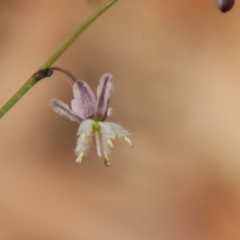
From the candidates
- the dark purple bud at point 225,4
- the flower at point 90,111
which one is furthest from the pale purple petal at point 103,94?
the dark purple bud at point 225,4

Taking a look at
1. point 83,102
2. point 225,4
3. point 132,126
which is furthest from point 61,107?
point 132,126

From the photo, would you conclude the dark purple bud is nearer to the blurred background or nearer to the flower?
the flower

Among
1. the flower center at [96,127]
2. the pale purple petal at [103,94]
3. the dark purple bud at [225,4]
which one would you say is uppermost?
the dark purple bud at [225,4]

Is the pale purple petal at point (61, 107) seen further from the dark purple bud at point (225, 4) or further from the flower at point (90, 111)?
the dark purple bud at point (225, 4)

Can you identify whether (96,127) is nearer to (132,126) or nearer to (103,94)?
(103,94)

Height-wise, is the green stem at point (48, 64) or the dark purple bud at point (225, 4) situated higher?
the dark purple bud at point (225, 4)

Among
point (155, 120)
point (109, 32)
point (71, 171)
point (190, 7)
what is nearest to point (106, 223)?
point (71, 171)

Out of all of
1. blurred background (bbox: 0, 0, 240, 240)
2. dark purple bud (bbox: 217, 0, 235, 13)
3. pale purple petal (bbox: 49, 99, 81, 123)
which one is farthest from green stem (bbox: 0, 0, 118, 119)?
blurred background (bbox: 0, 0, 240, 240)
